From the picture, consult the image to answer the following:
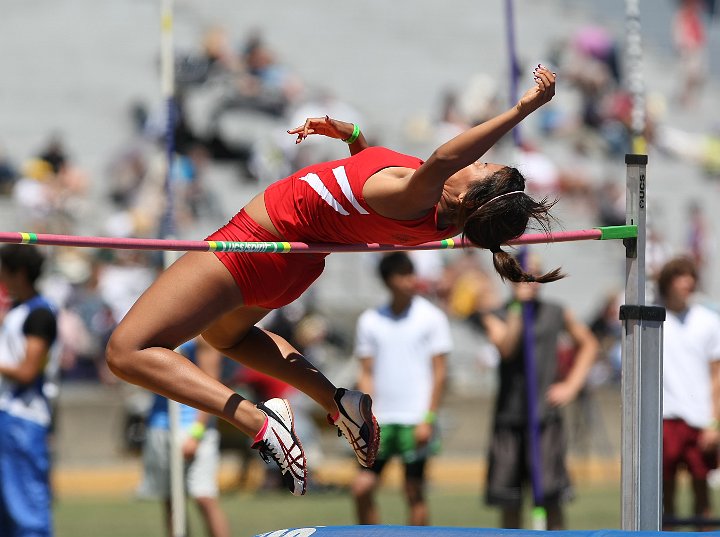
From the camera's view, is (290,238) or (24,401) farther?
(24,401)

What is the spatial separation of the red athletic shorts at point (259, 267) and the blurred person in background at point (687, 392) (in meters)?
4.03

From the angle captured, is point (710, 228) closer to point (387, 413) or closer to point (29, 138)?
point (29, 138)

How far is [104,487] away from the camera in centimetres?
1272

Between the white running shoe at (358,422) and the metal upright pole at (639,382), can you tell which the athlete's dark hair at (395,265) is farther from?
the metal upright pole at (639,382)

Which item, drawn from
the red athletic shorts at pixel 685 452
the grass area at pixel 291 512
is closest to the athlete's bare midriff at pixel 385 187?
the red athletic shorts at pixel 685 452

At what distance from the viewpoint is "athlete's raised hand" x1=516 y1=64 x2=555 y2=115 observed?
16.1 feet

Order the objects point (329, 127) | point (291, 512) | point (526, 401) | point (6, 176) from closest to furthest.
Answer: point (329, 127), point (526, 401), point (291, 512), point (6, 176)

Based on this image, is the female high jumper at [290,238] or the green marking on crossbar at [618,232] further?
the green marking on crossbar at [618,232]

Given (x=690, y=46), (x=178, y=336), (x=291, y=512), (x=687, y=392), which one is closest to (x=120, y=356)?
(x=178, y=336)

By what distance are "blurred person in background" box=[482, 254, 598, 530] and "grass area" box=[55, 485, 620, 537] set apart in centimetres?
135

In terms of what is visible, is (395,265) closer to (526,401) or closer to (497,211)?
(526,401)

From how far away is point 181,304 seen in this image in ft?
17.2

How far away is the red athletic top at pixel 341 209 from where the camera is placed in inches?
205

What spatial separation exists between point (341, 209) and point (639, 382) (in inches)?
52.2
